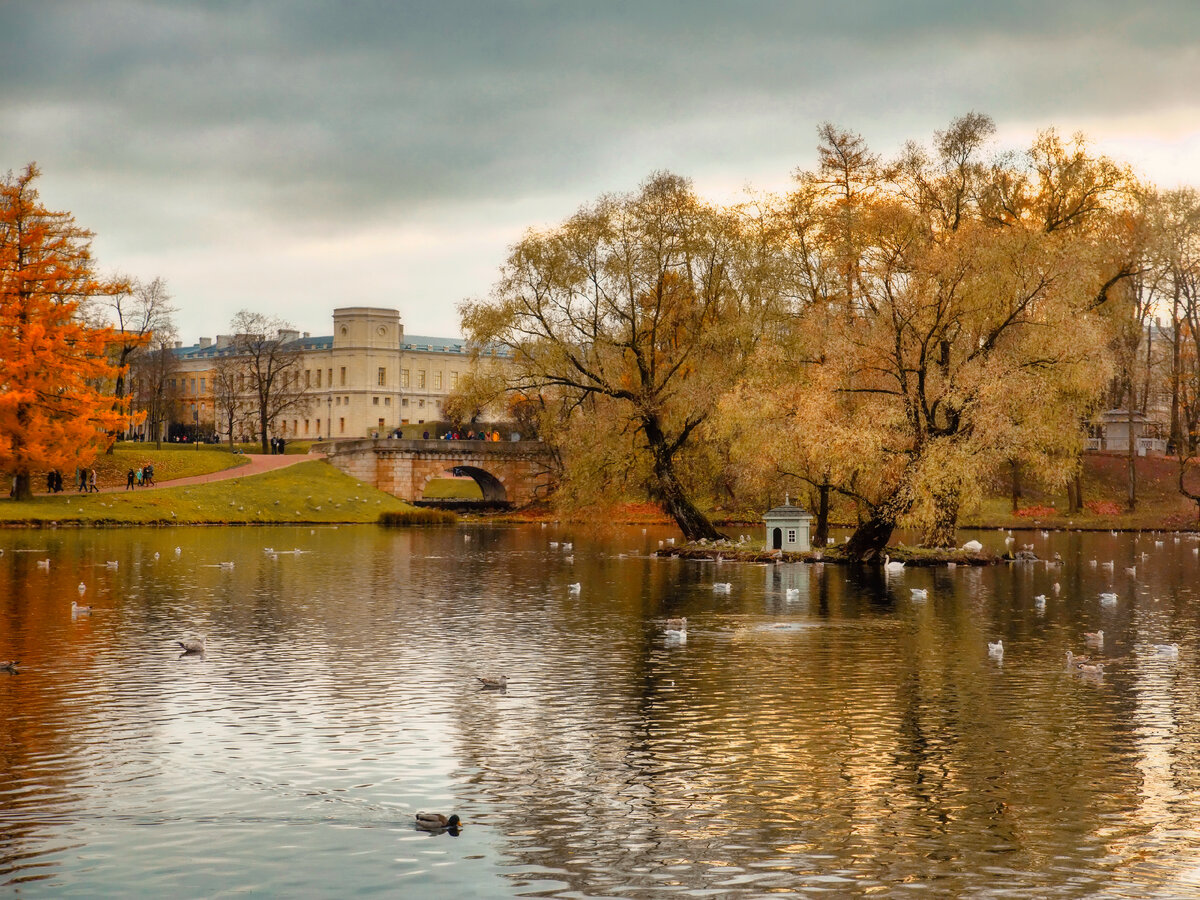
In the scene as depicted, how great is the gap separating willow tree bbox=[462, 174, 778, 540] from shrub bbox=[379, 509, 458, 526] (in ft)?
102

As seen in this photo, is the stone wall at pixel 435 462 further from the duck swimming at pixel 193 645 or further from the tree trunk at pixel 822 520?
the duck swimming at pixel 193 645

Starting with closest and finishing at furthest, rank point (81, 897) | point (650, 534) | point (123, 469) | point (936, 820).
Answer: point (81, 897) < point (936, 820) < point (650, 534) < point (123, 469)

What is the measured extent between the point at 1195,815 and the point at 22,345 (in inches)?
2805

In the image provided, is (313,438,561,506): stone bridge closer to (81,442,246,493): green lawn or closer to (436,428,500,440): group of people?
(81,442,246,493): green lawn

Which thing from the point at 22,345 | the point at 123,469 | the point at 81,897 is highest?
the point at 22,345

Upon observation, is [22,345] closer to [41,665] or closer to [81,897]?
[41,665]

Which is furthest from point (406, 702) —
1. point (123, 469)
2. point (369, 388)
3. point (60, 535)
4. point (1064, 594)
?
point (369, 388)

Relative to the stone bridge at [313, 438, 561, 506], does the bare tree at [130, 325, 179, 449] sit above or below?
above

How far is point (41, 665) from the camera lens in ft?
82.2

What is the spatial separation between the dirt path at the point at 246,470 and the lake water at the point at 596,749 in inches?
2152

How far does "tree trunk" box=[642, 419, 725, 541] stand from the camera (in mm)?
58094

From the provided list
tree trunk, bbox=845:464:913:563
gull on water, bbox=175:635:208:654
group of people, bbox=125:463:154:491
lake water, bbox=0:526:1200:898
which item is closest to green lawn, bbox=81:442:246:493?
group of people, bbox=125:463:154:491

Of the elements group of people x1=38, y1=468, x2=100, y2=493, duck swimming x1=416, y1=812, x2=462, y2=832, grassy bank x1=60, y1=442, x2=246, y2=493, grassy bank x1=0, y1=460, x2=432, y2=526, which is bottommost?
duck swimming x1=416, y1=812, x2=462, y2=832

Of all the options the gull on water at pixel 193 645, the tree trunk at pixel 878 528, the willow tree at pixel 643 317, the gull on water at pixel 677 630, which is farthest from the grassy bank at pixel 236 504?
the gull on water at pixel 677 630
